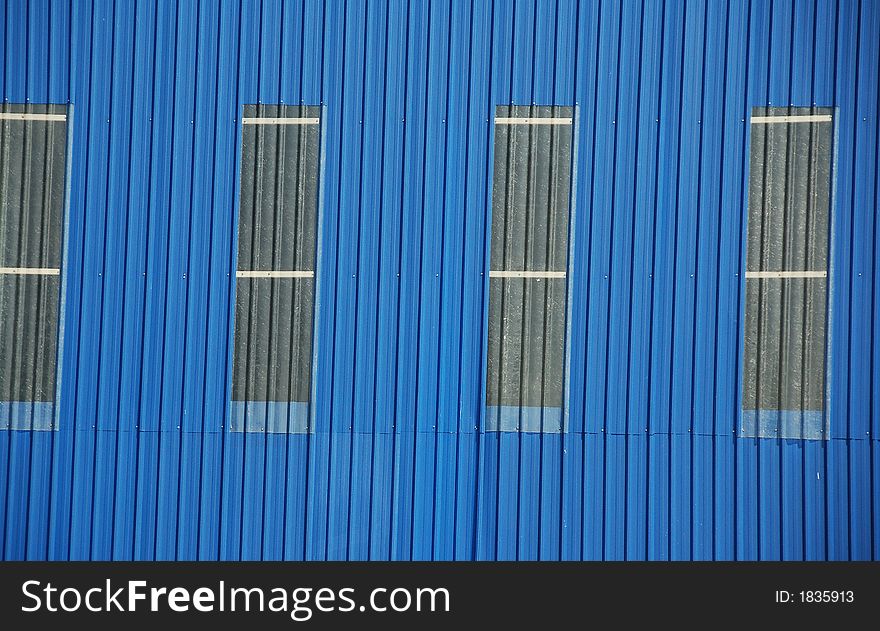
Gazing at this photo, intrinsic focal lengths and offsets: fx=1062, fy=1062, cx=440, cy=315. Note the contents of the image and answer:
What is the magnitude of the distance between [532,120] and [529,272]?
137 centimetres

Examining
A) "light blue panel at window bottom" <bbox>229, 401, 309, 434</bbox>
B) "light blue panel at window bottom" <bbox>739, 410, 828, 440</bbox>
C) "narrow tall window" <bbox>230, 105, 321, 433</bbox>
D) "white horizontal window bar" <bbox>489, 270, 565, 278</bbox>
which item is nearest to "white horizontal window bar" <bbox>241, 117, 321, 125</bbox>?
"narrow tall window" <bbox>230, 105, 321, 433</bbox>

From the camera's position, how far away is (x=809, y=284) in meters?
9.44

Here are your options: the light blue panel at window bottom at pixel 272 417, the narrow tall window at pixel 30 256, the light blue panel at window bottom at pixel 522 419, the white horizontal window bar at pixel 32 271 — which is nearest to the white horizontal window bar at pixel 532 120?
the light blue panel at window bottom at pixel 522 419

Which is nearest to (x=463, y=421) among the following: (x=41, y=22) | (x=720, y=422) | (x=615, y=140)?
(x=720, y=422)

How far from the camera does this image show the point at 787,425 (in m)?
9.39

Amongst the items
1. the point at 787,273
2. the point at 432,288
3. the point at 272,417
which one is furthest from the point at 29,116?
the point at 787,273

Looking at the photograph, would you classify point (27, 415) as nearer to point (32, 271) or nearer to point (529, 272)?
point (32, 271)

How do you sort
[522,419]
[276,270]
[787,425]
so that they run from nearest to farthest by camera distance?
[787,425] < [522,419] < [276,270]

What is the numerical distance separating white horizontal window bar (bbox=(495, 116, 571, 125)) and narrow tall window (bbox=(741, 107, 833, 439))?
5.55ft

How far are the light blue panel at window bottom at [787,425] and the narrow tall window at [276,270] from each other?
3984mm

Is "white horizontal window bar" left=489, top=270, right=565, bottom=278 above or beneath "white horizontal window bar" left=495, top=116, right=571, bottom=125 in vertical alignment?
beneath

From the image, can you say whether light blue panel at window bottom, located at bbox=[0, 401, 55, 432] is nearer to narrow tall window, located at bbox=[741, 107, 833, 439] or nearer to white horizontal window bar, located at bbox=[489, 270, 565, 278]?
white horizontal window bar, located at bbox=[489, 270, 565, 278]

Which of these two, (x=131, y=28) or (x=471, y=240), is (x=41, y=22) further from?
(x=471, y=240)

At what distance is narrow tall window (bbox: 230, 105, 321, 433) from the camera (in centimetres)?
957
